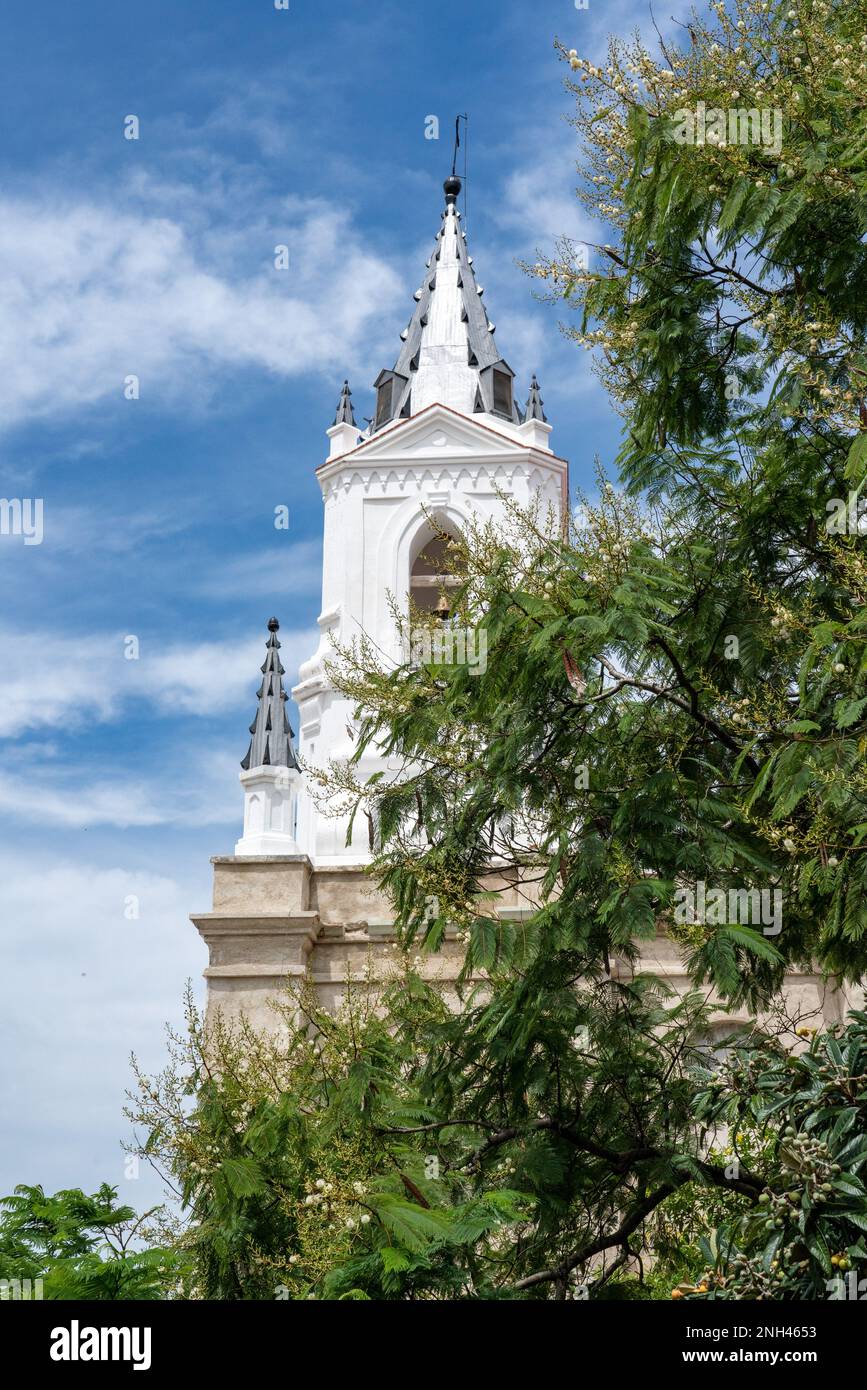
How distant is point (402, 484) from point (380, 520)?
31.0 inches

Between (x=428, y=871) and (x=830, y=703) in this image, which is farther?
(x=428, y=871)

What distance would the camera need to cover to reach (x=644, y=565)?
10344 millimetres

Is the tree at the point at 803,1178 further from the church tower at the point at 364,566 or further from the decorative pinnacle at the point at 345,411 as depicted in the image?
the decorative pinnacle at the point at 345,411

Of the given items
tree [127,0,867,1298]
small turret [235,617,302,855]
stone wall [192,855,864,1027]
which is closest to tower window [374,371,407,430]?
small turret [235,617,302,855]

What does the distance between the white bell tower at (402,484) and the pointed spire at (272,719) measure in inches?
11.4

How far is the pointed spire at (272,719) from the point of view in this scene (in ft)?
84.4

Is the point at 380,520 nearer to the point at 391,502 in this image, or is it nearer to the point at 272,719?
the point at 391,502

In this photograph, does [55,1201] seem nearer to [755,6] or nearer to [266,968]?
[266,968]

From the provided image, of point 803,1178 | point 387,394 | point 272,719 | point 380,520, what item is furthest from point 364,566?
point 803,1178

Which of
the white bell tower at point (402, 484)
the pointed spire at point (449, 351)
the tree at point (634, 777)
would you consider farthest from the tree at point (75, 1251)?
the pointed spire at point (449, 351)

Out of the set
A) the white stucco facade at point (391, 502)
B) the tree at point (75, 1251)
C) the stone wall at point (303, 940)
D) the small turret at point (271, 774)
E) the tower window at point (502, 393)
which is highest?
the tower window at point (502, 393)
